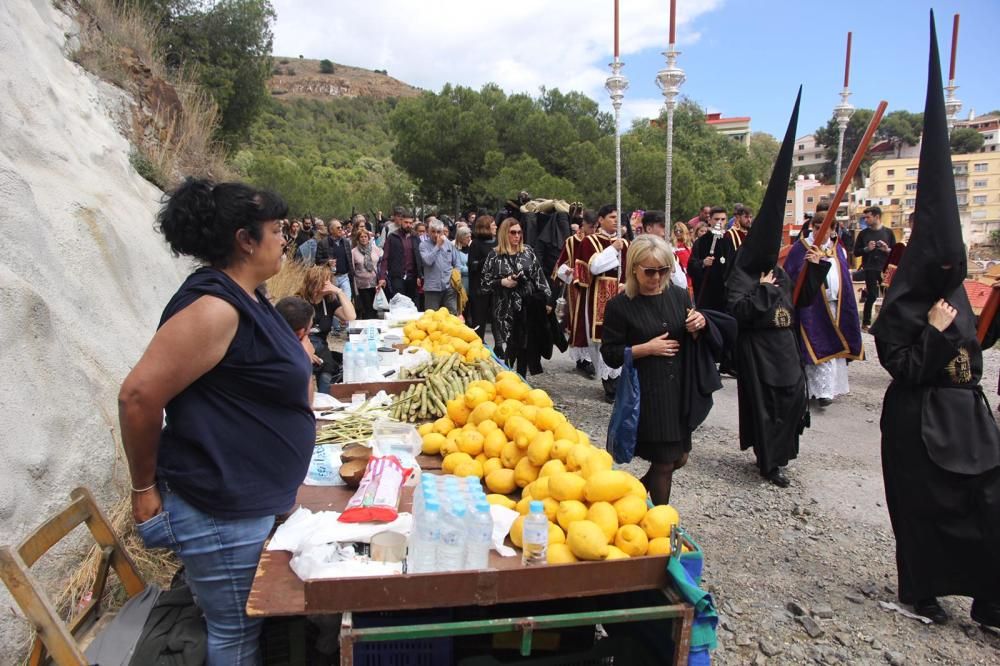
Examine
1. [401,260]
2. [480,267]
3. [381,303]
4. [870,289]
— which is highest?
[401,260]

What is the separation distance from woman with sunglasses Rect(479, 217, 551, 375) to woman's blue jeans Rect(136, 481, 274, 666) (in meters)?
5.46

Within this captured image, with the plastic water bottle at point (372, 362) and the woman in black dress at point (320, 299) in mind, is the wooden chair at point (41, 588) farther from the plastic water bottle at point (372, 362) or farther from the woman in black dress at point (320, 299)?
the woman in black dress at point (320, 299)

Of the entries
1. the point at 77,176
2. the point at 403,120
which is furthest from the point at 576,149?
the point at 77,176

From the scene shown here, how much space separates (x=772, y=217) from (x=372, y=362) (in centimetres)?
327

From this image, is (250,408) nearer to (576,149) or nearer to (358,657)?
(358,657)

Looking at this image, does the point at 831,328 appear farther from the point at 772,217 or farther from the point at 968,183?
the point at 968,183

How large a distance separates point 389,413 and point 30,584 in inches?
90.3

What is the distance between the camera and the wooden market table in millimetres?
1985

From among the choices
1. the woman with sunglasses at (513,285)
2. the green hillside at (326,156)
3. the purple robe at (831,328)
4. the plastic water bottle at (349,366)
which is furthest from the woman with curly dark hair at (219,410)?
the green hillside at (326,156)

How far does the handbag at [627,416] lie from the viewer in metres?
3.77

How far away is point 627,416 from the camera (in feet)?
12.4

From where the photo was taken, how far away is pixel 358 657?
7.61 ft

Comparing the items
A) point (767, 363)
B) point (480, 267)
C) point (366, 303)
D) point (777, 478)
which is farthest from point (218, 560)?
point (366, 303)

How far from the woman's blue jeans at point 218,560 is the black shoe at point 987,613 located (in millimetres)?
3584
